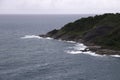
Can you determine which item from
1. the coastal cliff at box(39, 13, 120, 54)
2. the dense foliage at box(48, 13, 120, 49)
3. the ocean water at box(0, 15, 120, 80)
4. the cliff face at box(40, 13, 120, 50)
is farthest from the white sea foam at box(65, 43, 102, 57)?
the dense foliage at box(48, 13, 120, 49)

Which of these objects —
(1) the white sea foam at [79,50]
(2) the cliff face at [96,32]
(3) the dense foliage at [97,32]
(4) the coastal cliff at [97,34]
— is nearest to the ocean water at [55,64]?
(1) the white sea foam at [79,50]

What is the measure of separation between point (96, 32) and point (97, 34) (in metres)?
1.81

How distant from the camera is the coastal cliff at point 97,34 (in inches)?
4990

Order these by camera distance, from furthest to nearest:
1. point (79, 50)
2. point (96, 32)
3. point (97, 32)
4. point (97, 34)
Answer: point (96, 32) → point (97, 32) → point (97, 34) → point (79, 50)

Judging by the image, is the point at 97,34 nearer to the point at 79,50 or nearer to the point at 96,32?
the point at 96,32

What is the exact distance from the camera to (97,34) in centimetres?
14688

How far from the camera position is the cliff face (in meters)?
134

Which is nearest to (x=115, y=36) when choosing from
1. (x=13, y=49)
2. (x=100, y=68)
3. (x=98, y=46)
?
(x=98, y=46)

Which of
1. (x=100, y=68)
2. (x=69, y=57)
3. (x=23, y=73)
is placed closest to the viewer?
(x=23, y=73)

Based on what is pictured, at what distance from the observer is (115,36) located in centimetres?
13675

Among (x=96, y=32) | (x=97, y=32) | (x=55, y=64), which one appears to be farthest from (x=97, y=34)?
(x=55, y=64)

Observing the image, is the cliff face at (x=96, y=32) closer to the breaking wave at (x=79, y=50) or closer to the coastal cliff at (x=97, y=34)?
the coastal cliff at (x=97, y=34)

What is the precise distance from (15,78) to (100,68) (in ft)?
104

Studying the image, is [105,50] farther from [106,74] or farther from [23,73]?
[23,73]
